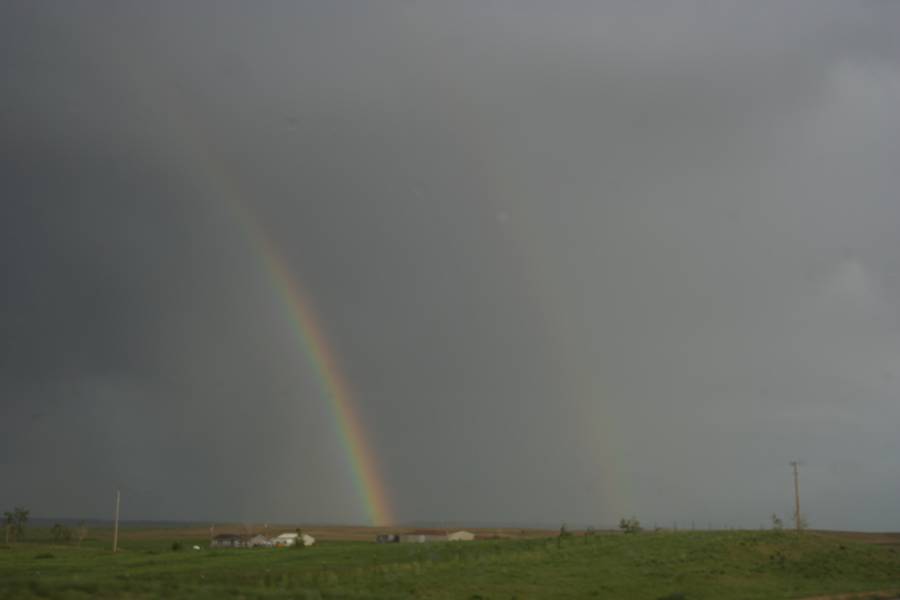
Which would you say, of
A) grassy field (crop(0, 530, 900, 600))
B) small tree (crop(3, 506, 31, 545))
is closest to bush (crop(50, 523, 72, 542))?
small tree (crop(3, 506, 31, 545))

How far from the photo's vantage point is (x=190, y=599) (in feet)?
85.4

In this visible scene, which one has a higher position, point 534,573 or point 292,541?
point 534,573

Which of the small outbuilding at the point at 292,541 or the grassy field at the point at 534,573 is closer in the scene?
the grassy field at the point at 534,573

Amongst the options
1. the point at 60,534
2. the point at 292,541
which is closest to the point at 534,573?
the point at 292,541

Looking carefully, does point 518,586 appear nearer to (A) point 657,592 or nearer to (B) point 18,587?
(A) point 657,592

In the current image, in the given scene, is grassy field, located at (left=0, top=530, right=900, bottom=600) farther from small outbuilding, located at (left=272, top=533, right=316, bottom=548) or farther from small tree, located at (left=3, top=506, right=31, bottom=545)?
small tree, located at (left=3, top=506, right=31, bottom=545)

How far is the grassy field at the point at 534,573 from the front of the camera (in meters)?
30.8

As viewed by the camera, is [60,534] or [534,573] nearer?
[534,573]

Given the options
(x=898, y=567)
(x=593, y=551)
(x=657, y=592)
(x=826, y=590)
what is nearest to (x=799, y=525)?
(x=898, y=567)

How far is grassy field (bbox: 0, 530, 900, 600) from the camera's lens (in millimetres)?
30828

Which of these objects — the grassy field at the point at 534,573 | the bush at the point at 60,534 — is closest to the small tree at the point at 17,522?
the bush at the point at 60,534

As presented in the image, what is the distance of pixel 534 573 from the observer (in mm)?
50219

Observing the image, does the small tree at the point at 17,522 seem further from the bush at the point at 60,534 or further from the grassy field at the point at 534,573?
the grassy field at the point at 534,573

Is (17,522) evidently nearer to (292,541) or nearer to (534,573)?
(292,541)
